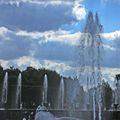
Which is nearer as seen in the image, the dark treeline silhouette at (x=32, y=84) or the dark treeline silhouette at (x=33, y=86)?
the dark treeline silhouette at (x=33, y=86)

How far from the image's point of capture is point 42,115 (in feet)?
105

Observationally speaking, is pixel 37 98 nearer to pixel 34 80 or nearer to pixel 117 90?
pixel 34 80

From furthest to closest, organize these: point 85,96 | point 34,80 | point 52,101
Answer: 1. point 34,80
2. point 52,101
3. point 85,96

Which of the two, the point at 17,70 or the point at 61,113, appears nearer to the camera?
the point at 61,113

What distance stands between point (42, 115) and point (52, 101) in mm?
67548

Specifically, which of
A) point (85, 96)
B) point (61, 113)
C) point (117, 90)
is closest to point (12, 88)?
point (117, 90)

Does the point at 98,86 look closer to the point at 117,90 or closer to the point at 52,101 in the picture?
the point at 117,90

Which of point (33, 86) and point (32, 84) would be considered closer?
point (33, 86)

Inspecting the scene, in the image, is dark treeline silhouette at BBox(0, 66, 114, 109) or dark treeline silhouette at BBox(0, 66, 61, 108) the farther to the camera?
dark treeline silhouette at BBox(0, 66, 61, 108)

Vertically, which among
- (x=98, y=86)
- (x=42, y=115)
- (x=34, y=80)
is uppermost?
(x=34, y=80)

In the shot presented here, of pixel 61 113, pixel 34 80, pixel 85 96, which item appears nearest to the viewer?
pixel 61 113

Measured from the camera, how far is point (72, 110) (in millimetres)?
42656

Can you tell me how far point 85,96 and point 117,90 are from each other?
2467 centimetres

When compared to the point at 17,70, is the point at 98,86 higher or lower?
lower
